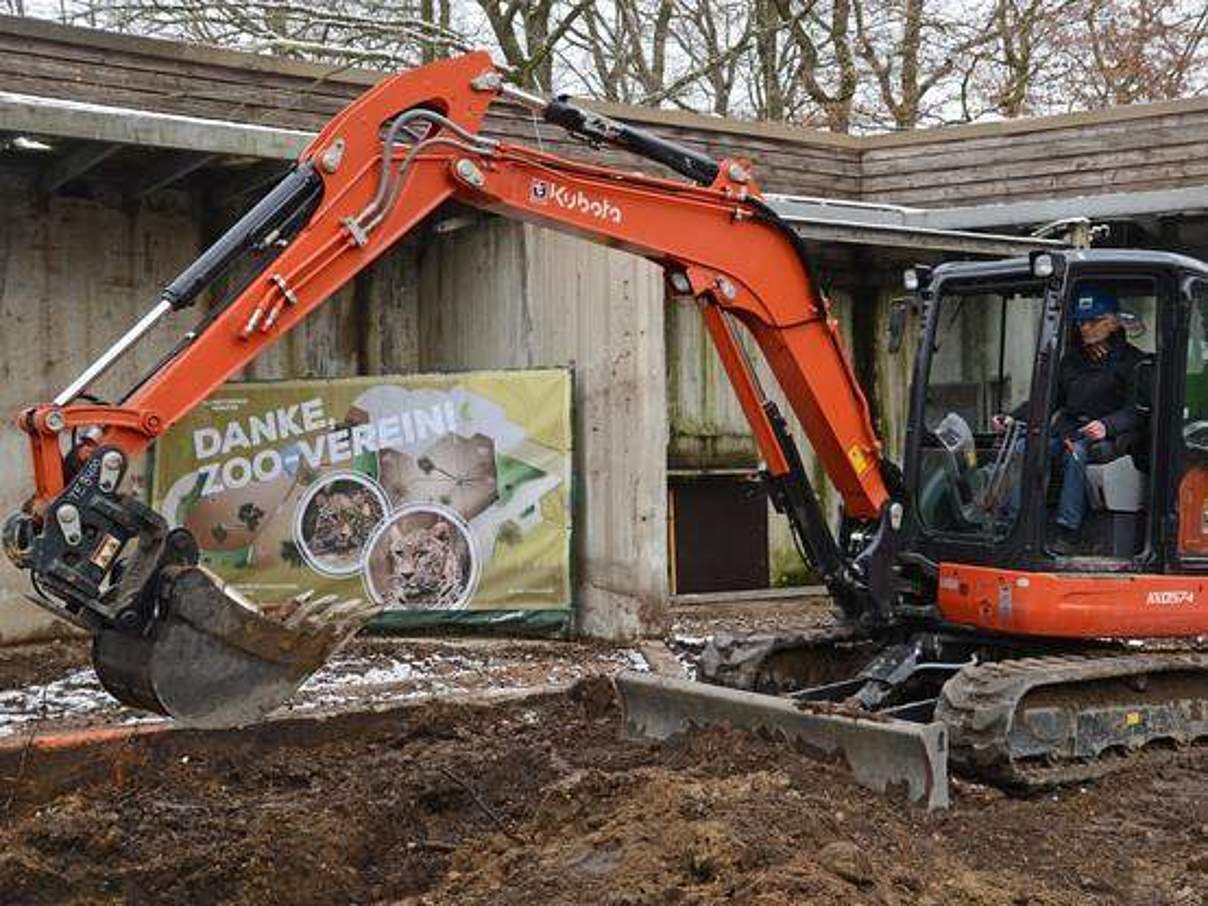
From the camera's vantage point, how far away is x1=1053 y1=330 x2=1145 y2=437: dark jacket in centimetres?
679

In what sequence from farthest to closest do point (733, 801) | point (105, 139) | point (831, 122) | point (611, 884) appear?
point (831, 122)
point (105, 139)
point (733, 801)
point (611, 884)

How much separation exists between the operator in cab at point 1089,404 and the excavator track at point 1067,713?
65 centimetres

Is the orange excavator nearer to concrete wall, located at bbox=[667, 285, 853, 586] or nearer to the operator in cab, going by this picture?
the operator in cab

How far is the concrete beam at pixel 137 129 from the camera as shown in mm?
9102

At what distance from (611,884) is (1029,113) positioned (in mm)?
23187

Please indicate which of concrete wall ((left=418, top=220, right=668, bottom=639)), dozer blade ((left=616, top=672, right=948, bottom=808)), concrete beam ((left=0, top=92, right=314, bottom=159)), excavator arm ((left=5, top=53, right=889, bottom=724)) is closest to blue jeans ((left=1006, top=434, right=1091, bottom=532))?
excavator arm ((left=5, top=53, right=889, bottom=724))

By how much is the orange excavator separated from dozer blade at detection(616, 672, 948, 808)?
21 centimetres

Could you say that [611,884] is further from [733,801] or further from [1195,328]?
[1195,328]

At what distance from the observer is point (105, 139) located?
937 centimetres

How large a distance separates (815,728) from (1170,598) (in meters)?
1.96

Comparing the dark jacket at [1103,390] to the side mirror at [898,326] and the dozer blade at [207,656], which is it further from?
the dozer blade at [207,656]

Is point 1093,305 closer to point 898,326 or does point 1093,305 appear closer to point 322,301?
point 898,326

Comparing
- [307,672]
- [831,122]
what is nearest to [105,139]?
[307,672]

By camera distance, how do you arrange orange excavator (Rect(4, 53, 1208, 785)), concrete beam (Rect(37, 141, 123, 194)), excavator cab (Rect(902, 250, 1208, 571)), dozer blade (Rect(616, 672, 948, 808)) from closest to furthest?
orange excavator (Rect(4, 53, 1208, 785)) < dozer blade (Rect(616, 672, 948, 808)) < excavator cab (Rect(902, 250, 1208, 571)) < concrete beam (Rect(37, 141, 123, 194))
